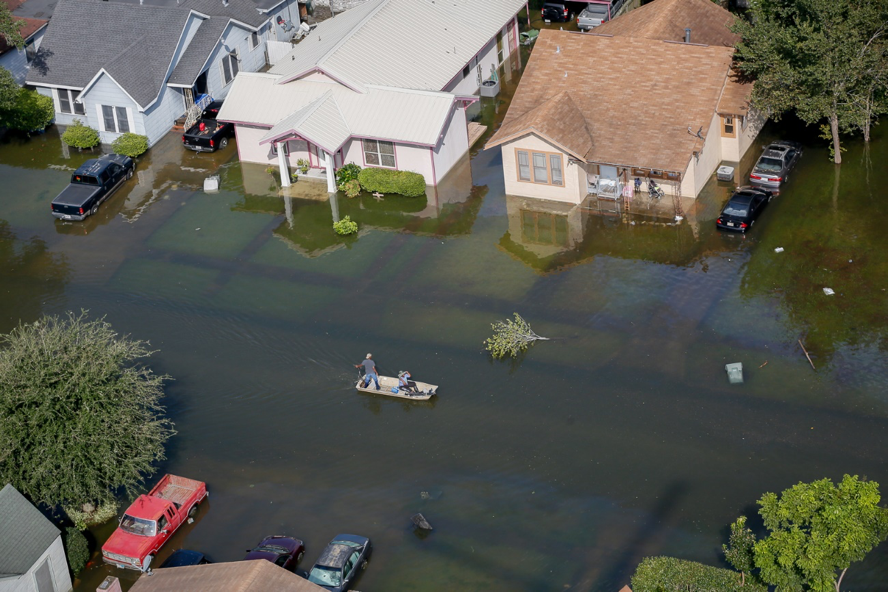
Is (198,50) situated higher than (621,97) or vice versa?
(198,50)

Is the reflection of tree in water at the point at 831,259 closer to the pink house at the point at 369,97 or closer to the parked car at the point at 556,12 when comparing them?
the pink house at the point at 369,97

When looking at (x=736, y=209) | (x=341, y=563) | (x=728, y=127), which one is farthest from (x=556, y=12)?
(x=341, y=563)

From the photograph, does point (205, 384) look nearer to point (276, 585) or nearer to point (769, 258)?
point (276, 585)

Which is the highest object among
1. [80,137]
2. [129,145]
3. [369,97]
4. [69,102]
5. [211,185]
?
[369,97]

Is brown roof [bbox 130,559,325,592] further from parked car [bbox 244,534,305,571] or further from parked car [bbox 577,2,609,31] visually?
parked car [bbox 577,2,609,31]

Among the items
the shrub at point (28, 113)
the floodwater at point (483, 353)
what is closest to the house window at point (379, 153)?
the floodwater at point (483, 353)

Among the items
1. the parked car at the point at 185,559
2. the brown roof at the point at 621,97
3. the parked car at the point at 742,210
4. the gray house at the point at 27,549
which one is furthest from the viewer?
the brown roof at the point at 621,97

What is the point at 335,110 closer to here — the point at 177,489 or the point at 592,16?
the point at 592,16

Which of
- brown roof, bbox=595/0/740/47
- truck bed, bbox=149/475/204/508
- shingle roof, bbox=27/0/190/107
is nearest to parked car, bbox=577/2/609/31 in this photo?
brown roof, bbox=595/0/740/47
